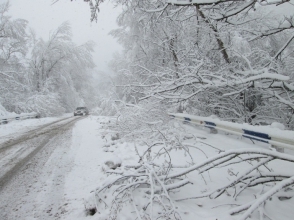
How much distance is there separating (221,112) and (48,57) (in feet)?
77.5

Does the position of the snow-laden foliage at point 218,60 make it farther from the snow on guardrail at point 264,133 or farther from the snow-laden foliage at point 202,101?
the snow on guardrail at point 264,133

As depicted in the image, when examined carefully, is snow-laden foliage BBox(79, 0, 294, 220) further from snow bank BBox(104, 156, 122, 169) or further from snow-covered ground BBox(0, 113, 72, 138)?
snow-covered ground BBox(0, 113, 72, 138)

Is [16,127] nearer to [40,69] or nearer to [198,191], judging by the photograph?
[198,191]

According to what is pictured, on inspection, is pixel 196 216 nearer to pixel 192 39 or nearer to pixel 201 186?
pixel 201 186

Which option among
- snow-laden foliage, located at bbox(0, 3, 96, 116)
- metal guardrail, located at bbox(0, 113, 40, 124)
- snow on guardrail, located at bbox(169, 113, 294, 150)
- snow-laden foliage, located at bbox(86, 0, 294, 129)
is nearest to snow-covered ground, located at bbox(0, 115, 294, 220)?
snow on guardrail, located at bbox(169, 113, 294, 150)

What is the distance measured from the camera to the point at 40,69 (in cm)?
2456

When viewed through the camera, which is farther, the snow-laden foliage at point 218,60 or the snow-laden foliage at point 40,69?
the snow-laden foliage at point 40,69

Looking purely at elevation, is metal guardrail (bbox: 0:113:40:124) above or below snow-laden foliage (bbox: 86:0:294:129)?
below

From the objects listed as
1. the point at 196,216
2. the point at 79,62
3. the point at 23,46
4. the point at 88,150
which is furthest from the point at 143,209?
the point at 79,62

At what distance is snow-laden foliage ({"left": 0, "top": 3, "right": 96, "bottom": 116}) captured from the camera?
59.3 feet

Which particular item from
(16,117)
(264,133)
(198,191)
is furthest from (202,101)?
(16,117)

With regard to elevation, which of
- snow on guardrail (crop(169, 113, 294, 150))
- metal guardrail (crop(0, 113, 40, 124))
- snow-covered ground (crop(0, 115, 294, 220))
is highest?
metal guardrail (crop(0, 113, 40, 124))

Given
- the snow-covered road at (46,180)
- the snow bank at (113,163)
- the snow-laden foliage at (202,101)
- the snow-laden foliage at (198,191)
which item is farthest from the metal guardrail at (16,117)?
the snow-laden foliage at (198,191)

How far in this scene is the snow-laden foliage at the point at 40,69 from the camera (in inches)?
712
